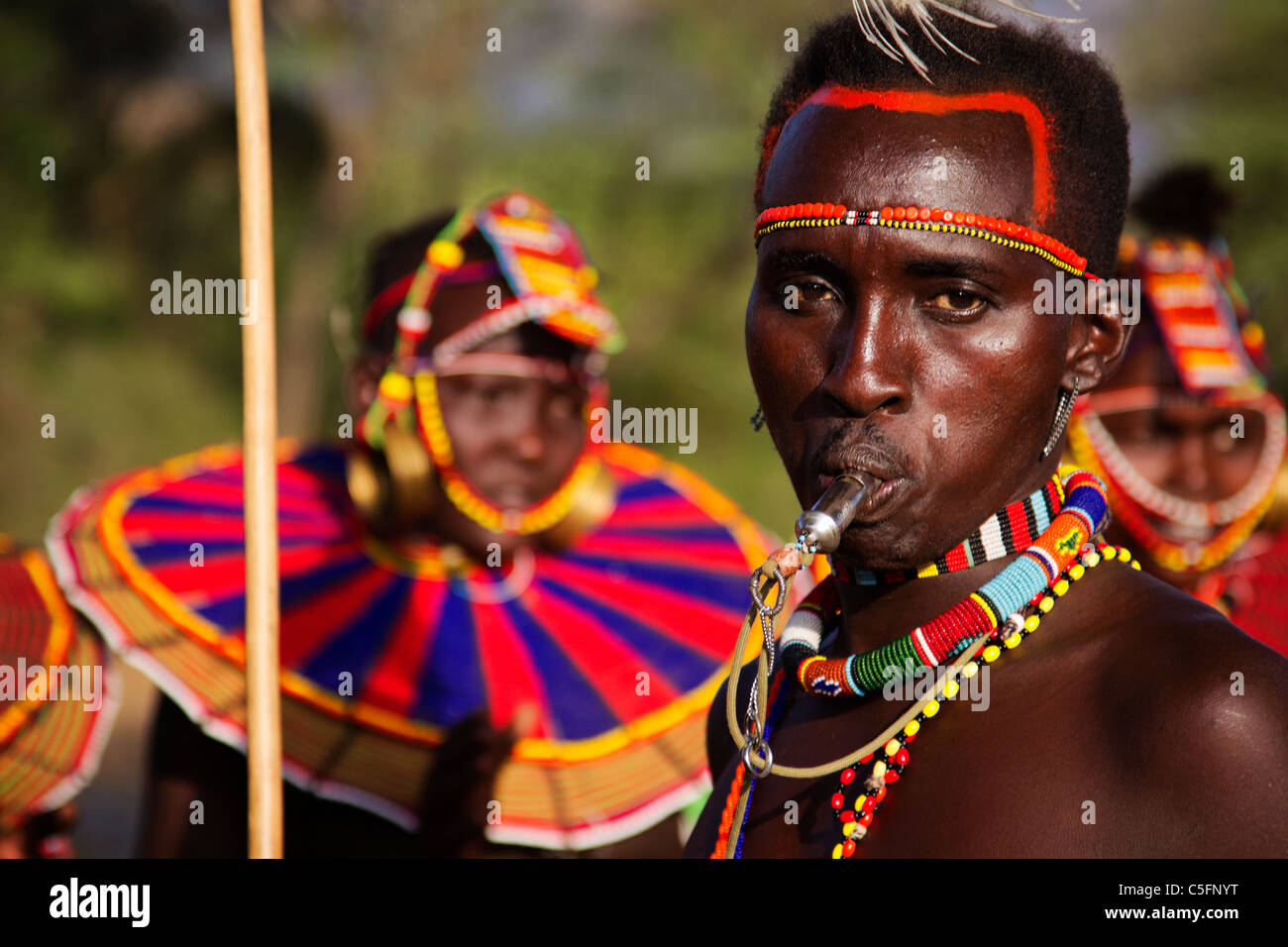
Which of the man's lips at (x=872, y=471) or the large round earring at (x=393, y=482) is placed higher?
the large round earring at (x=393, y=482)

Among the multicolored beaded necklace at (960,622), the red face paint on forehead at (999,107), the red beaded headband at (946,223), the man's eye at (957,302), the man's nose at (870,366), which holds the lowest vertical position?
the multicolored beaded necklace at (960,622)

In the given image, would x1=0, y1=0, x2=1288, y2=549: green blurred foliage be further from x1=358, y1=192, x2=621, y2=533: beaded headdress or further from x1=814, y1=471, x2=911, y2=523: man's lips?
x1=814, y1=471, x2=911, y2=523: man's lips

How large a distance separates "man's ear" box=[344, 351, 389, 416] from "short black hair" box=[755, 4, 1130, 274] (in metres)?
3.07

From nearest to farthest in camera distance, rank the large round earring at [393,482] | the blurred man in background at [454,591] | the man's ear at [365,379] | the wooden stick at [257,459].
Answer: the wooden stick at [257,459], the blurred man in background at [454,591], the large round earring at [393,482], the man's ear at [365,379]

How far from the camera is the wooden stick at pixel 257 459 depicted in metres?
2.21

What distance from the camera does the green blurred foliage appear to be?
12.8 m

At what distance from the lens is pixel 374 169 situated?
13.3 m

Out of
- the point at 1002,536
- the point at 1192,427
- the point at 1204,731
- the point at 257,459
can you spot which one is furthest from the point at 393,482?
the point at 1204,731

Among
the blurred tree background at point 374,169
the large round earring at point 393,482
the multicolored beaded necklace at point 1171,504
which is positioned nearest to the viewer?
the large round earring at point 393,482

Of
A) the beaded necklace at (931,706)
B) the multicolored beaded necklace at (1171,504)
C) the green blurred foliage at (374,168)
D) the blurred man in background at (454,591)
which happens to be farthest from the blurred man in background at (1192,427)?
the green blurred foliage at (374,168)

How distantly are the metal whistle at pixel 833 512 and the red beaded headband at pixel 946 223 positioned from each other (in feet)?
1.07

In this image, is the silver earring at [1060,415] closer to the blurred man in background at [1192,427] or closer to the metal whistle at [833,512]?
→ the metal whistle at [833,512]

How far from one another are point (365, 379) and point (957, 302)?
345 centimetres
